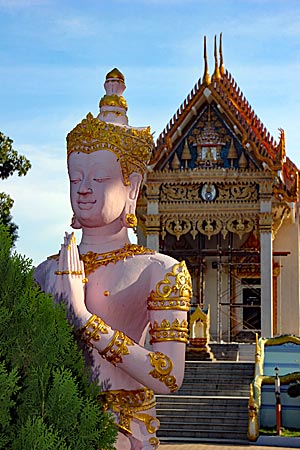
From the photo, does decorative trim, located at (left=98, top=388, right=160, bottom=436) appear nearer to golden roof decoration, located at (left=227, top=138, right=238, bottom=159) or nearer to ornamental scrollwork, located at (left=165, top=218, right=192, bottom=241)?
ornamental scrollwork, located at (left=165, top=218, right=192, bottom=241)

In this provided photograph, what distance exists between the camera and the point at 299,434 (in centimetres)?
1278

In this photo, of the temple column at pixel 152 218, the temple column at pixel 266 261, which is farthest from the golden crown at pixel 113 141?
the temple column at pixel 152 218

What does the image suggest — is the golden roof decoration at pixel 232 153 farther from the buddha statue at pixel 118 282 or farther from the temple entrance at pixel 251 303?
the buddha statue at pixel 118 282

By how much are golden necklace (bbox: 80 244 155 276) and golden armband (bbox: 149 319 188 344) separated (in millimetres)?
384

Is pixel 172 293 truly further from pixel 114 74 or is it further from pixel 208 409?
pixel 208 409

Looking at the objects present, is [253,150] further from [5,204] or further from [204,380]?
[5,204]

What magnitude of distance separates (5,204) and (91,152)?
7.26 metres

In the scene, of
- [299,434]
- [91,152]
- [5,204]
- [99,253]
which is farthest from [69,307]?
[299,434]

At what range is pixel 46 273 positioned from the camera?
3.89 metres

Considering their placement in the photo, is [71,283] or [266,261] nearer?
[71,283]

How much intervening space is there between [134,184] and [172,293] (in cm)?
70

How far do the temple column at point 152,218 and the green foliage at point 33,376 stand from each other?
62.6 ft

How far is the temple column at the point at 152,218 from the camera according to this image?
21.9 m

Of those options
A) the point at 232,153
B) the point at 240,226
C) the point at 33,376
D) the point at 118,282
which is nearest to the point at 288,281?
the point at 240,226
